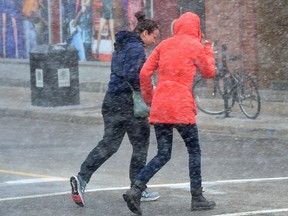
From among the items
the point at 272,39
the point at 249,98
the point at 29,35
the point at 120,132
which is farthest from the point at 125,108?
the point at 29,35

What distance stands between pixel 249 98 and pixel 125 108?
25.7 ft

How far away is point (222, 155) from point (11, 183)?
3.39 m

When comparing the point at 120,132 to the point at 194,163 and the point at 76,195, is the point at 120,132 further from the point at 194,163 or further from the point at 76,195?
the point at 194,163

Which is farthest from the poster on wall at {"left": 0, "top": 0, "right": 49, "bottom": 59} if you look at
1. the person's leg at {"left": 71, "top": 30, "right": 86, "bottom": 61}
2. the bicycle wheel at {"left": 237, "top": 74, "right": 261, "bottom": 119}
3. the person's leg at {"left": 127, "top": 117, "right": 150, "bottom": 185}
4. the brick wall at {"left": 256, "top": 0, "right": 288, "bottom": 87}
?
the person's leg at {"left": 127, "top": 117, "right": 150, "bottom": 185}

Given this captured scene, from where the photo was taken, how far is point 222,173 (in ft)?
37.9

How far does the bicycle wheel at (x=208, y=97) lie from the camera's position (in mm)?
17716

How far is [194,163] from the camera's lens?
8836 mm

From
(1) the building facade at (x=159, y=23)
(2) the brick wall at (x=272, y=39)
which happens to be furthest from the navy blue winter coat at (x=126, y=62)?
(2) the brick wall at (x=272, y=39)

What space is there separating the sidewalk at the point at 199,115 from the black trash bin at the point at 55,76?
0.76 ft

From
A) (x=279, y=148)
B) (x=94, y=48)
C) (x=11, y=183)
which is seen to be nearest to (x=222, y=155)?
(x=279, y=148)

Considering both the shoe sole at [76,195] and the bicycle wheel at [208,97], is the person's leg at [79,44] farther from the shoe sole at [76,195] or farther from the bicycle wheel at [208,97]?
the shoe sole at [76,195]

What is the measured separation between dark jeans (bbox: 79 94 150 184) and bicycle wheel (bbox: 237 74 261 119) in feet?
24.5

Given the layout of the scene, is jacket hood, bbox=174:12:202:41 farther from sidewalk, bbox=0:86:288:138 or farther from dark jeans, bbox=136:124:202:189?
sidewalk, bbox=0:86:288:138

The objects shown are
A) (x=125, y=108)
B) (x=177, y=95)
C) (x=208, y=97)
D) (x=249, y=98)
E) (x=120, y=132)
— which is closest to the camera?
(x=177, y=95)
